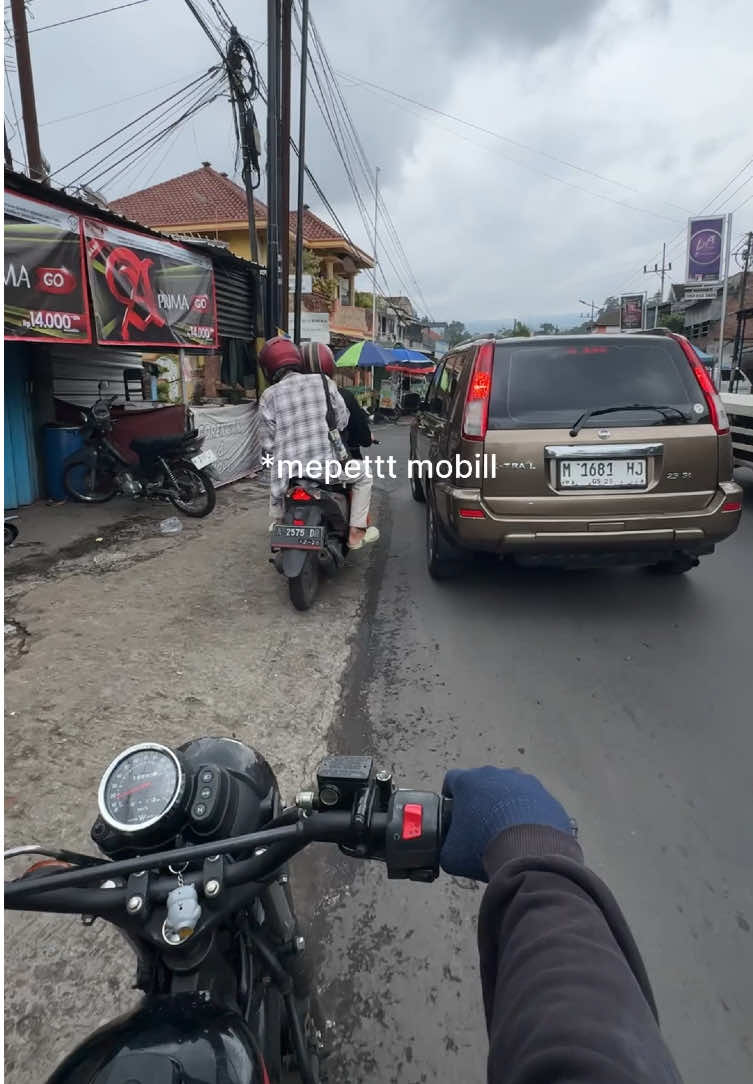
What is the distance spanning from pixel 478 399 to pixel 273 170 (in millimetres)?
8507

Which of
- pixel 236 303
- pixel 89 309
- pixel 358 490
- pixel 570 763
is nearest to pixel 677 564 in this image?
pixel 358 490

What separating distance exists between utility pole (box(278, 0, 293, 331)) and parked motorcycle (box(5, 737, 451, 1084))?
454 inches

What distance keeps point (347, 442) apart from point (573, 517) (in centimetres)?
230

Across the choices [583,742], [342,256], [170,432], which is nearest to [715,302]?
[342,256]

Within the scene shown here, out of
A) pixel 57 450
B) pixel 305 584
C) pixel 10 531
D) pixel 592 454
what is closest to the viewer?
pixel 592 454

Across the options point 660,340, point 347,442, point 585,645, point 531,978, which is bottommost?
point 585,645

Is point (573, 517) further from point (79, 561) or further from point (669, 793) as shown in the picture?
point (79, 561)

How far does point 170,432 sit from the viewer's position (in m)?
9.02

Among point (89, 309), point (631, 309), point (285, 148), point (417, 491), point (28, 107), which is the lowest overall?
point (417, 491)

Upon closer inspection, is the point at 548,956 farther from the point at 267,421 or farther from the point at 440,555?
the point at 267,421

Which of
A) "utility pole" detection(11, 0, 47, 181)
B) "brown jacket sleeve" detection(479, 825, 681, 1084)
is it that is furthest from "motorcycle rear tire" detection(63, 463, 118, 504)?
"brown jacket sleeve" detection(479, 825, 681, 1084)

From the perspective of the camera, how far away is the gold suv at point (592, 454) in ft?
13.8

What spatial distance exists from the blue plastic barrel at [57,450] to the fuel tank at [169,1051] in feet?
27.1

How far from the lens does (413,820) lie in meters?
1.03
